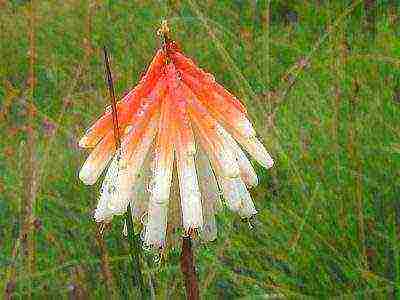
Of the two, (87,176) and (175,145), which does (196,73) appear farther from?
(87,176)

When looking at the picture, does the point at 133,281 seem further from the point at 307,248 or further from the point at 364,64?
the point at 364,64

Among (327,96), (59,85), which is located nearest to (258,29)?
(59,85)

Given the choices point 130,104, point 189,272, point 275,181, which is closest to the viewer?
point 189,272

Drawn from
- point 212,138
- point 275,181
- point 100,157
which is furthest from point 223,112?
point 275,181

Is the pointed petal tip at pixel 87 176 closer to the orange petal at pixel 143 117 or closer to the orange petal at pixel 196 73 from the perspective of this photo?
the orange petal at pixel 143 117

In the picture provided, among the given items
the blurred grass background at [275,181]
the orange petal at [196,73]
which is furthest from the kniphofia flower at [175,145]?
the blurred grass background at [275,181]
